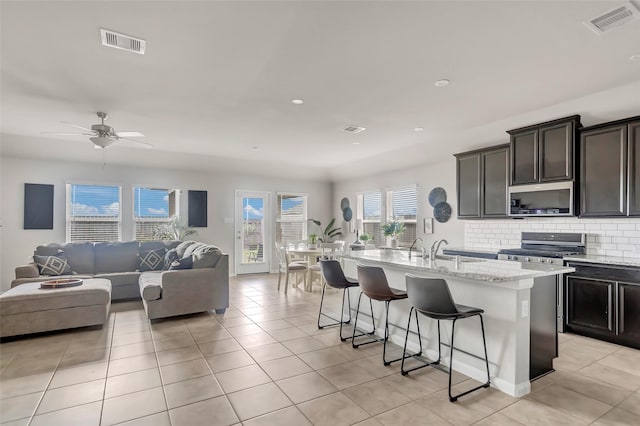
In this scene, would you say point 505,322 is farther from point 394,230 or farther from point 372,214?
point 372,214

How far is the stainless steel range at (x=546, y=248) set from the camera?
4.34 metres

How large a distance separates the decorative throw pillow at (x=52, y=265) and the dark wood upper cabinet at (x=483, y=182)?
6.58m

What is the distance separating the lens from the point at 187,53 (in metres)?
3.08

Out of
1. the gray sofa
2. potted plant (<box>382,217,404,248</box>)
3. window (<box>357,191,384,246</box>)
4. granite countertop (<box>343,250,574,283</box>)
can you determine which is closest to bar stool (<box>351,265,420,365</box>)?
granite countertop (<box>343,250,574,283</box>)

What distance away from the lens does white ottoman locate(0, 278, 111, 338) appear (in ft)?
12.9

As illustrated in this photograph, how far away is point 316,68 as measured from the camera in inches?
133

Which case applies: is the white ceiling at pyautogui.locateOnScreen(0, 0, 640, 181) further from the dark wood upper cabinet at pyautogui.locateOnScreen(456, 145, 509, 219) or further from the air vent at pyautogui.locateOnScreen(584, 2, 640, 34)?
the dark wood upper cabinet at pyautogui.locateOnScreen(456, 145, 509, 219)

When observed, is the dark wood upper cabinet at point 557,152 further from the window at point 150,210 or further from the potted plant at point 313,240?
the window at point 150,210

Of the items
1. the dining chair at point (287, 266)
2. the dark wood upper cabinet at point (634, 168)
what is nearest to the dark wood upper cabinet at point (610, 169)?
the dark wood upper cabinet at point (634, 168)

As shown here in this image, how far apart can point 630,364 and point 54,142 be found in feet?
28.8

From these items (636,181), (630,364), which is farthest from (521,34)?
(630,364)

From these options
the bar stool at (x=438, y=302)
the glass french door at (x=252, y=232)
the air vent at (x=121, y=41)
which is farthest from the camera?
the glass french door at (x=252, y=232)

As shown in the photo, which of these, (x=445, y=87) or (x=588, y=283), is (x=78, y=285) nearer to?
(x=445, y=87)

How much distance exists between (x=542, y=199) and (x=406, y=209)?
298 centimetres
